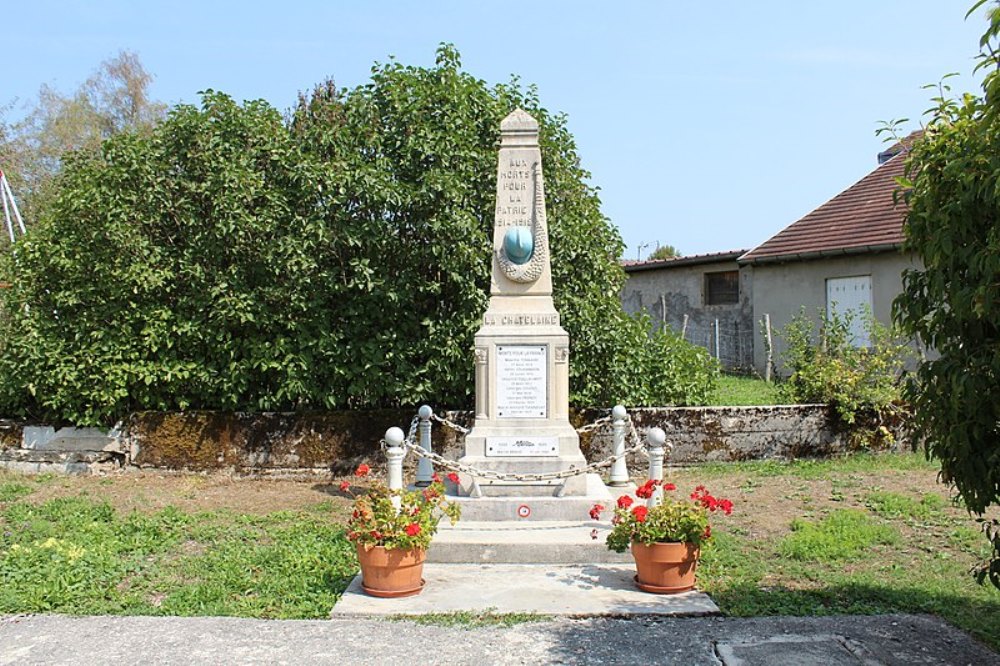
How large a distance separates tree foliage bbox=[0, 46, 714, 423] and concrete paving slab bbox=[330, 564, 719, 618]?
4.28 metres

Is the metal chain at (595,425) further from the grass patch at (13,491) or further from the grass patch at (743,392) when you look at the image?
the grass patch at (13,491)

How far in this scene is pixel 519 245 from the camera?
8.43 meters

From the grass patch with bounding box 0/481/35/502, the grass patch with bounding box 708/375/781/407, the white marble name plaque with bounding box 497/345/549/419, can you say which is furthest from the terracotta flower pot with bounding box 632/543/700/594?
the grass patch with bounding box 0/481/35/502

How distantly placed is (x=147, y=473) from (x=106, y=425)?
780 mm

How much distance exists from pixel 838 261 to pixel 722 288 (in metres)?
3.98

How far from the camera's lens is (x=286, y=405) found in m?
10.7

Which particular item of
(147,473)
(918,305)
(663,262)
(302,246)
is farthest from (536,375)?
(663,262)

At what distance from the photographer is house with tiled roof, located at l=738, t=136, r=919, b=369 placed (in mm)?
16219

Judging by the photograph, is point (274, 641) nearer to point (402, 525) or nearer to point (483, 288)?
point (402, 525)

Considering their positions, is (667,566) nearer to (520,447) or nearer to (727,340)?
(520,447)

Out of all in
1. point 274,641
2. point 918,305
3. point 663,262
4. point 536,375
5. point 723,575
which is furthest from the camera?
point 663,262

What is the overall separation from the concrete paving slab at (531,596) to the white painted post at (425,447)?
8.57 ft

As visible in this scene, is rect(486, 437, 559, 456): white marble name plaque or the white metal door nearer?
rect(486, 437, 559, 456): white marble name plaque

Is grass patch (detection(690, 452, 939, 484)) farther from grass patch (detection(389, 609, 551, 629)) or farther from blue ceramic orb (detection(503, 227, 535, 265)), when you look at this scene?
grass patch (detection(389, 609, 551, 629))
